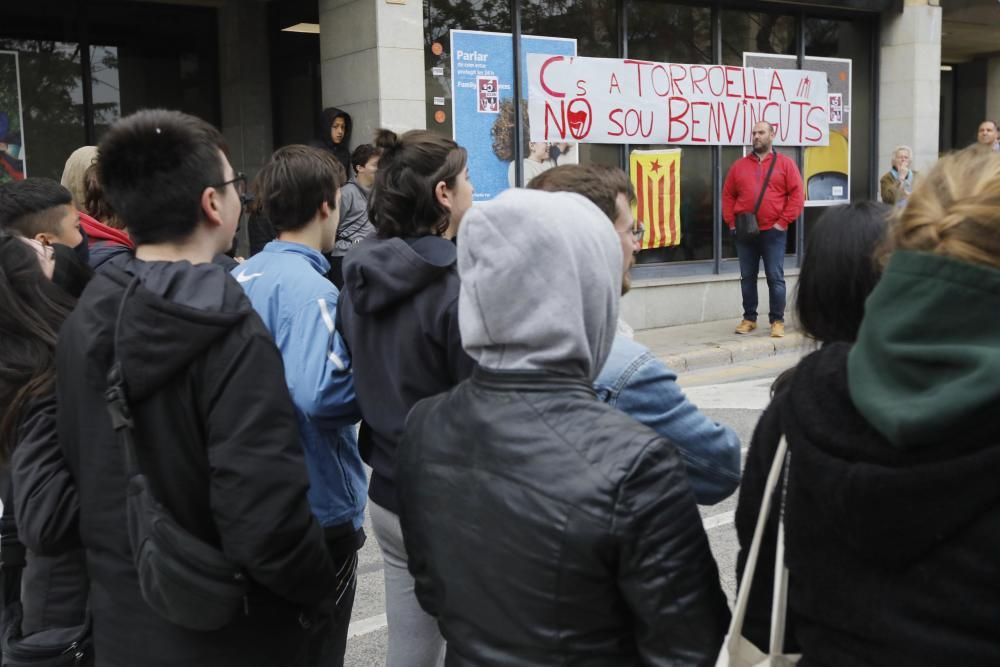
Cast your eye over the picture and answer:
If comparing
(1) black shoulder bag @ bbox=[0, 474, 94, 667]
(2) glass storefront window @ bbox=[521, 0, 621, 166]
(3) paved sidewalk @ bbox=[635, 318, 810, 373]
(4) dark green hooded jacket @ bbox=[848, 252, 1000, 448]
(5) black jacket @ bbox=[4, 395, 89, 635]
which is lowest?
(3) paved sidewalk @ bbox=[635, 318, 810, 373]

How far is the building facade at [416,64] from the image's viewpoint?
10.2m

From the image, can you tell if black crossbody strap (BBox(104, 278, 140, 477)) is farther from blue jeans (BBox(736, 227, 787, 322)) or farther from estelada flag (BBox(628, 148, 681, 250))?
estelada flag (BBox(628, 148, 681, 250))

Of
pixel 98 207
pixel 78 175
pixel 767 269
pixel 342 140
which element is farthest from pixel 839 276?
pixel 767 269

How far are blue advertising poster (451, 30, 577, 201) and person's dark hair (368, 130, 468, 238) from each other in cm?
780

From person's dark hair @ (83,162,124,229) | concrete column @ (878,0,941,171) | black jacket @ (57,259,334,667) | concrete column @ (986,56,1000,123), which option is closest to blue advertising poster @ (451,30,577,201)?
concrete column @ (878,0,941,171)

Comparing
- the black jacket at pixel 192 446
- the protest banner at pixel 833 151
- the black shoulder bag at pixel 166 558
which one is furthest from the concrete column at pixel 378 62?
the black shoulder bag at pixel 166 558

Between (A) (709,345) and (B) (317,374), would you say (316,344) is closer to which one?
(B) (317,374)

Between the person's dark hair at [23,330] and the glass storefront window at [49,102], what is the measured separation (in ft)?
27.6

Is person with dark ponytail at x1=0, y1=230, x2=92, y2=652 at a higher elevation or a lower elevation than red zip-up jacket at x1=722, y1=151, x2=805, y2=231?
lower

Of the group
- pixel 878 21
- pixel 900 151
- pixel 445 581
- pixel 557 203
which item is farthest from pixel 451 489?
pixel 878 21

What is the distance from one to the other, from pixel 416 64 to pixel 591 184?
25.7ft

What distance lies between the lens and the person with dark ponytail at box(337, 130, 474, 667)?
2613mm

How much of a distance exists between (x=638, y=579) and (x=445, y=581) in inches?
15.7

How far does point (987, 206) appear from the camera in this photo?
137 cm
